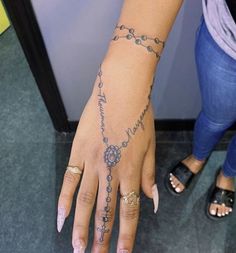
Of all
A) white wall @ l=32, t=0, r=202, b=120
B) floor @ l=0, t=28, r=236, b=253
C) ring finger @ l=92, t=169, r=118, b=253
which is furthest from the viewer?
floor @ l=0, t=28, r=236, b=253

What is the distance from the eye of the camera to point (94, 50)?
99 centimetres

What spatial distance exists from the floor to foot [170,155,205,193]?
4 cm

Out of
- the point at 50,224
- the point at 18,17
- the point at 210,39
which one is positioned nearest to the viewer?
the point at 210,39

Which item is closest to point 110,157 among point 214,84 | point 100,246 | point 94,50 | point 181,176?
point 100,246

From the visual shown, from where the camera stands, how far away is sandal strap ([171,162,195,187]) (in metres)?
1.20

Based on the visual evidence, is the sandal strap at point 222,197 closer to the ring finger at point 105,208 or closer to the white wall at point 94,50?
the white wall at point 94,50

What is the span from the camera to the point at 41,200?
1.21 metres

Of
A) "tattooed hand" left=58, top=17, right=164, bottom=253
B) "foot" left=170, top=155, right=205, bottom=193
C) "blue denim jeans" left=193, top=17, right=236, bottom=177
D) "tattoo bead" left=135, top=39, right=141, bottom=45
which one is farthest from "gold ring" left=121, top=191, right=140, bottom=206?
"foot" left=170, top=155, right=205, bottom=193

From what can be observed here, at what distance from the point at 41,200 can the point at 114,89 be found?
2.89ft

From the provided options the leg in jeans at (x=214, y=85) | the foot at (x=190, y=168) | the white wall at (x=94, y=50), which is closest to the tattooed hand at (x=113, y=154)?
the leg in jeans at (x=214, y=85)

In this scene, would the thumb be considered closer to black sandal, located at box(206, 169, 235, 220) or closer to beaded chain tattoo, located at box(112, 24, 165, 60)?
beaded chain tattoo, located at box(112, 24, 165, 60)

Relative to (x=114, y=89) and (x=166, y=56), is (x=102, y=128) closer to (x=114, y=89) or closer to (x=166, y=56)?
(x=114, y=89)

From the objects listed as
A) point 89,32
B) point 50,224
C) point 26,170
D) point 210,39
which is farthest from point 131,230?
point 26,170

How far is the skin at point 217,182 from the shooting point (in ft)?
3.74
